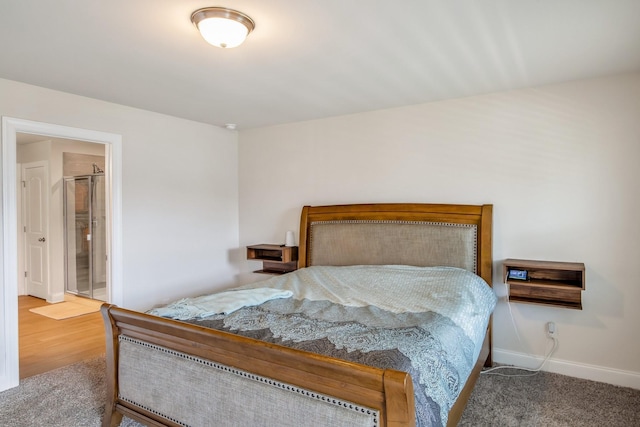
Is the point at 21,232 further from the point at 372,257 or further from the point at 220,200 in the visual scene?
the point at 372,257

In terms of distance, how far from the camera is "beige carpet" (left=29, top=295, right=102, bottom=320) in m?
4.73

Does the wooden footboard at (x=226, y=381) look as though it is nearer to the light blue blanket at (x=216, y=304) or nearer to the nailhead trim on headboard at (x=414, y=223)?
the light blue blanket at (x=216, y=304)

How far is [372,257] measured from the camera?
3.56 m

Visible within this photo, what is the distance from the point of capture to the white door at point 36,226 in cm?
551

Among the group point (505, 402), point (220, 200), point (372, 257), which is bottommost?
point (505, 402)

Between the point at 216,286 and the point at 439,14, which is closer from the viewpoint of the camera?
the point at 439,14

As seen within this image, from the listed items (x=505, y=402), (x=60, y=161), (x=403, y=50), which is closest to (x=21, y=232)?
(x=60, y=161)

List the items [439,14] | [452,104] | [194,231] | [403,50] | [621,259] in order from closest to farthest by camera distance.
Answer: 1. [439,14]
2. [403,50]
3. [621,259]
4. [452,104]
5. [194,231]

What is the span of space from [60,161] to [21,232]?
131cm

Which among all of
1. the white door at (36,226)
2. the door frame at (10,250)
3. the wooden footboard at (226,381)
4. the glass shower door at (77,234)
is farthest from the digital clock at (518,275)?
the white door at (36,226)

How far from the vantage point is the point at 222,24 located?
6.13 feet

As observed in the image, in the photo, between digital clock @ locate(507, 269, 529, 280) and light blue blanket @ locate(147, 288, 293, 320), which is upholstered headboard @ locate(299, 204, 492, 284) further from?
light blue blanket @ locate(147, 288, 293, 320)

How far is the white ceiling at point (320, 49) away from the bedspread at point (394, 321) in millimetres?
1543

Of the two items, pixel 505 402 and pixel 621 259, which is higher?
pixel 621 259
